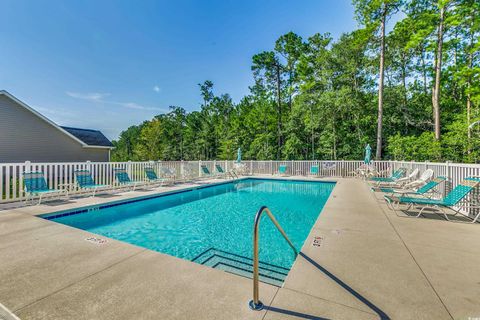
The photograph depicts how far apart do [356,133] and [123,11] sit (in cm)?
1752

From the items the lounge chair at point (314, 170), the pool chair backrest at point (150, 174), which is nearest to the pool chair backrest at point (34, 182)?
the pool chair backrest at point (150, 174)

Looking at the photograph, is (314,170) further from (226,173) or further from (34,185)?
(34,185)

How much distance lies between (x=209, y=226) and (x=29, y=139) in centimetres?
1442

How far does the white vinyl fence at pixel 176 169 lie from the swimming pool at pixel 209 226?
1.84m

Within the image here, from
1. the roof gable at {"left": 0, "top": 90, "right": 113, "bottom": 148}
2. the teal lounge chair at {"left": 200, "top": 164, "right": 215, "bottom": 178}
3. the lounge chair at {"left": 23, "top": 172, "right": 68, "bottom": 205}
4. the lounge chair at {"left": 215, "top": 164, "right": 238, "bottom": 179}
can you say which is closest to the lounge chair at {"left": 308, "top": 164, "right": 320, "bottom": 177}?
the lounge chair at {"left": 215, "top": 164, "right": 238, "bottom": 179}

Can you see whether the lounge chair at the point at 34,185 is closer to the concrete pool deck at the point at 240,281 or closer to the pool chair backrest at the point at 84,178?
the pool chair backrest at the point at 84,178

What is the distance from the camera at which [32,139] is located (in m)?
13.1

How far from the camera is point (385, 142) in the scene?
17.4 metres

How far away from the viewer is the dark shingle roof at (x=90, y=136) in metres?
16.2

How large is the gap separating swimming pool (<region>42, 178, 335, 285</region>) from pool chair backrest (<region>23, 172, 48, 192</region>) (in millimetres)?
1411

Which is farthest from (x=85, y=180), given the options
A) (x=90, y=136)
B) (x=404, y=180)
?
(x=90, y=136)

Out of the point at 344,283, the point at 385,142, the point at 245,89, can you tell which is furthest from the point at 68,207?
the point at 245,89

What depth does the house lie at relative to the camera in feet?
39.4

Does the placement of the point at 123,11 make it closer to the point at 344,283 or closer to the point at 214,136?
the point at 344,283
